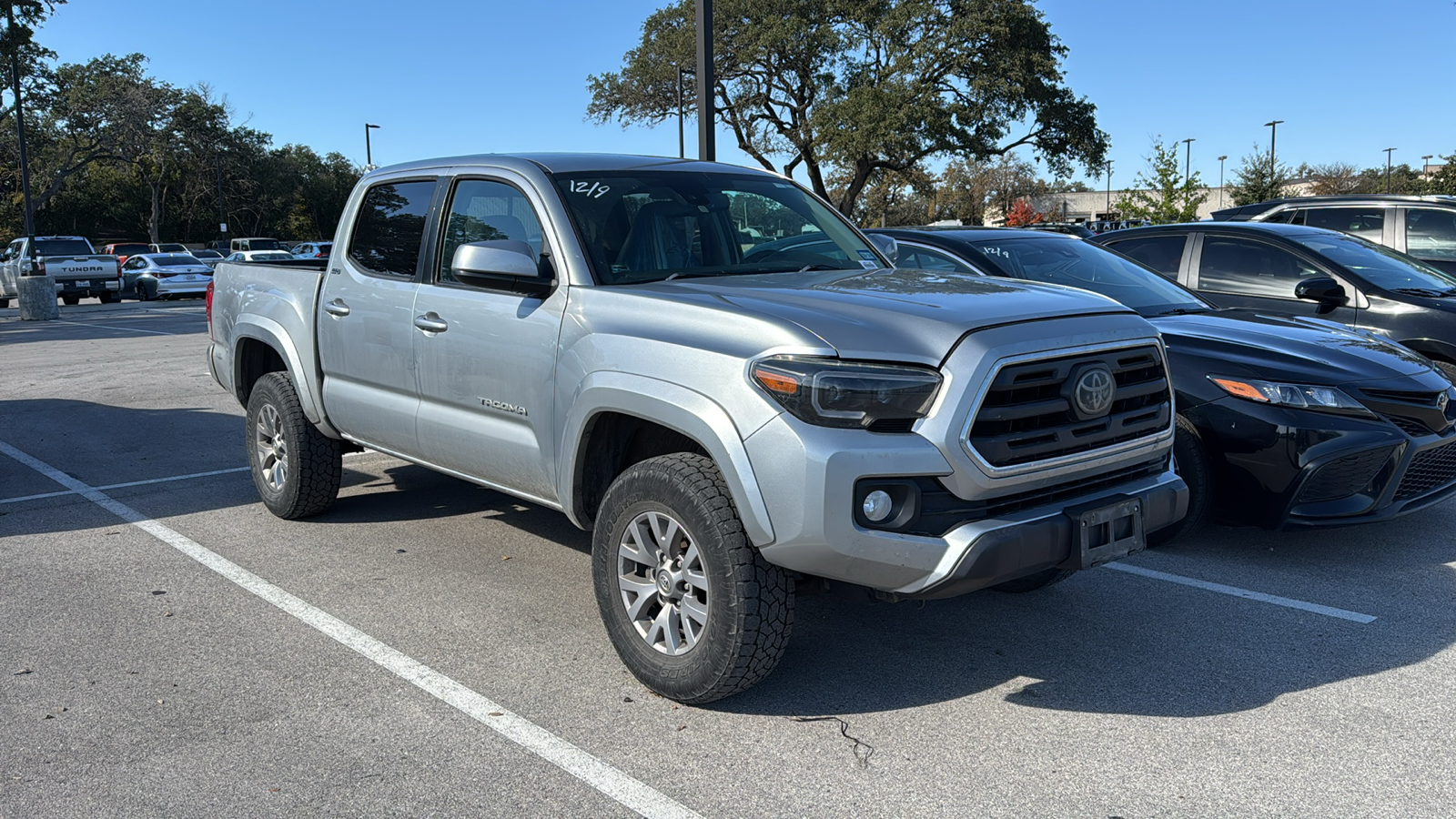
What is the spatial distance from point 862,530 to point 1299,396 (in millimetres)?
3053

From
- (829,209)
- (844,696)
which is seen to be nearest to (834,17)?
(829,209)

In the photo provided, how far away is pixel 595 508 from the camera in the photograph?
4449 millimetres

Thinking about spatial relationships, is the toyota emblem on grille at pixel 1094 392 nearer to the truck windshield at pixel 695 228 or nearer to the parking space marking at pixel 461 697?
the truck windshield at pixel 695 228

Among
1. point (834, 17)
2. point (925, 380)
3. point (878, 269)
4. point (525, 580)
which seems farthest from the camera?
point (834, 17)

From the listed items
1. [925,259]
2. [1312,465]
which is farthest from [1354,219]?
[1312,465]

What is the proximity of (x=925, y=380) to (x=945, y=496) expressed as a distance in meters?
0.36

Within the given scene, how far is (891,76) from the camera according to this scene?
34.2 metres

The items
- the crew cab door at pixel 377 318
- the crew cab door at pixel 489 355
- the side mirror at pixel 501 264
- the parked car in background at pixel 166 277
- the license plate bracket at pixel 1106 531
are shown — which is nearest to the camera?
the license plate bracket at pixel 1106 531

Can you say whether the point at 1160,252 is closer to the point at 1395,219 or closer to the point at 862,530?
the point at 1395,219

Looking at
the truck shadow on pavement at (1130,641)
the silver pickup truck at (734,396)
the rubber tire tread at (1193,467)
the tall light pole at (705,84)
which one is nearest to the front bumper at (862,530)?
the silver pickup truck at (734,396)

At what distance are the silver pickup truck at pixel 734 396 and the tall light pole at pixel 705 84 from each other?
19.0 ft

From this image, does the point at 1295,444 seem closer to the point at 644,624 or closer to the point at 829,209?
the point at 829,209

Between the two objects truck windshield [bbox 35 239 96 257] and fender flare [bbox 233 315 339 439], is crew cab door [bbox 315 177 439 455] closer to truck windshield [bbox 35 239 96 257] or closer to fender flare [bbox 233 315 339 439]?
fender flare [bbox 233 315 339 439]

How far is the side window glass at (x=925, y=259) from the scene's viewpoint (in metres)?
7.29
